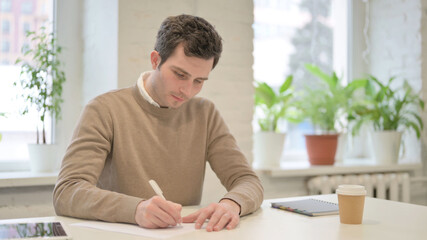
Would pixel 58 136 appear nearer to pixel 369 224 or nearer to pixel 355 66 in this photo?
pixel 369 224

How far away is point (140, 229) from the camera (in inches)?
50.7

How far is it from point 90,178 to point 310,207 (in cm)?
72

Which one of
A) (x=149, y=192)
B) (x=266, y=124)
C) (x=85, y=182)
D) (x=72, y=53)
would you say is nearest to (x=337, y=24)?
(x=266, y=124)

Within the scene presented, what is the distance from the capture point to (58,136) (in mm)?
2682

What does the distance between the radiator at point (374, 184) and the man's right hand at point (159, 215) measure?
1865 mm

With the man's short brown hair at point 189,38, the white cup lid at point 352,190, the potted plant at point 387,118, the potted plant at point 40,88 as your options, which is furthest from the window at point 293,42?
the white cup lid at point 352,190

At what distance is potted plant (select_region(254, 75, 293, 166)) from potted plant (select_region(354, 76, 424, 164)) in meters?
0.59

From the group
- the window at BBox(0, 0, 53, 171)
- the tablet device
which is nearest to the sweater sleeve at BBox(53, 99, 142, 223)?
the tablet device

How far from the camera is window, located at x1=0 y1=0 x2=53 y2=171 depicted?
8.37ft

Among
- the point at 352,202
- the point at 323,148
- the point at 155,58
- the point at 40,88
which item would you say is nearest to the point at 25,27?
the point at 40,88

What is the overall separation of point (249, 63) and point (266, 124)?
459mm

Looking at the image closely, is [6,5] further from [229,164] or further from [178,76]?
[229,164]

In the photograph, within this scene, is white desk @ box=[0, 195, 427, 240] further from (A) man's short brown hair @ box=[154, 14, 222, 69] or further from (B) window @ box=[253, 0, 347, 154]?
(B) window @ box=[253, 0, 347, 154]

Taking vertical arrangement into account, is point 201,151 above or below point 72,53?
below
